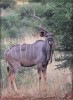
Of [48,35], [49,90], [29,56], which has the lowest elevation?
[49,90]

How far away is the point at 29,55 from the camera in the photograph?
302 inches

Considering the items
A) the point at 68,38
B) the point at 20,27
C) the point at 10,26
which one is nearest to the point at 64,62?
the point at 68,38

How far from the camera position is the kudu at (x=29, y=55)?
759 centimetres

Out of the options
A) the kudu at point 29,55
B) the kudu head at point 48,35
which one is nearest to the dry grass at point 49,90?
the kudu at point 29,55

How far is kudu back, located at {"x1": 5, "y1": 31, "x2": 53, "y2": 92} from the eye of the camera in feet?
24.9

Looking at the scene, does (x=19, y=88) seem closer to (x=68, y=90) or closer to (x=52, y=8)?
(x=68, y=90)

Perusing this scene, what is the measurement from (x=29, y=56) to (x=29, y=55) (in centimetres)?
2

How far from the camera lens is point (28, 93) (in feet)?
24.3

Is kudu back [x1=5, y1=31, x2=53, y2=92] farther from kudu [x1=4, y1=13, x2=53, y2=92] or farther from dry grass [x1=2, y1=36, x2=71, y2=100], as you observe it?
dry grass [x1=2, y1=36, x2=71, y2=100]

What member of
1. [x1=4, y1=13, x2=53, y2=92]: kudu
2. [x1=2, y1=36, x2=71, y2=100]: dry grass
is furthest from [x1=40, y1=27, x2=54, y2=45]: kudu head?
[x1=2, y1=36, x2=71, y2=100]: dry grass

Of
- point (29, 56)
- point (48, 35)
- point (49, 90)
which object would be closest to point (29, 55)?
point (29, 56)

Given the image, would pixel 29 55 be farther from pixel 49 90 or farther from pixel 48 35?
pixel 49 90

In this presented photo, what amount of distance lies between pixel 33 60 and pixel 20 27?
6.10m

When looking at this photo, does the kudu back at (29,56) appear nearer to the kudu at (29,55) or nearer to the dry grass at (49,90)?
the kudu at (29,55)
